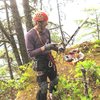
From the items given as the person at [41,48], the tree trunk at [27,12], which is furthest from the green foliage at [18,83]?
the tree trunk at [27,12]

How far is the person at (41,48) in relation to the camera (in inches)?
235

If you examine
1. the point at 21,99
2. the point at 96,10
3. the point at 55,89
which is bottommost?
the point at 21,99

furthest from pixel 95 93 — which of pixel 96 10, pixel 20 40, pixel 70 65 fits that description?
pixel 96 10

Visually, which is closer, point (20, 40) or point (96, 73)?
point (96, 73)

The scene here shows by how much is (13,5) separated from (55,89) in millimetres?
6277

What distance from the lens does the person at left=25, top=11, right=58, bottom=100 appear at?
19.6 feet

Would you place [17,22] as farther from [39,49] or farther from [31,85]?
[39,49]

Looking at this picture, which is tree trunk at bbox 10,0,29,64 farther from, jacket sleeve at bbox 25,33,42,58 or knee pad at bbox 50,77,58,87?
jacket sleeve at bbox 25,33,42,58

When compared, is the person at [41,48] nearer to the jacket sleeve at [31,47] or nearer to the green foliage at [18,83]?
the jacket sleeve at [31,47]

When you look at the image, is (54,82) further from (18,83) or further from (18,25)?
(18,25)

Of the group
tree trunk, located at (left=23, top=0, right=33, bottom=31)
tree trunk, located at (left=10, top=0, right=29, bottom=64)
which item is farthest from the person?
tree trunk, located at (left=23, top=0, right=33, bottom=31)

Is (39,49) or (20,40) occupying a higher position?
(39,49)

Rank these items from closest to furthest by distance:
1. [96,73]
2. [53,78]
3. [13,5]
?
[53,78]
[96,73]
[13,5]

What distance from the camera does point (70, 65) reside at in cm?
984
